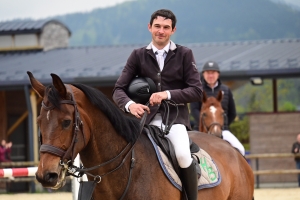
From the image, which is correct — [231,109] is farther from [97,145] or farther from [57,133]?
[57,133]

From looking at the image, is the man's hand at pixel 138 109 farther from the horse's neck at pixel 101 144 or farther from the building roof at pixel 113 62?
the building roof at pixel 113 62

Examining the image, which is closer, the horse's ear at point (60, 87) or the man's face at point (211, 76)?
the horse's ear at point (60, 87)

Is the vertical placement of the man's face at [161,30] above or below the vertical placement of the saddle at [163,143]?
above

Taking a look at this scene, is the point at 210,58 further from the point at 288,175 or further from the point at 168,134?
the point at 168,134

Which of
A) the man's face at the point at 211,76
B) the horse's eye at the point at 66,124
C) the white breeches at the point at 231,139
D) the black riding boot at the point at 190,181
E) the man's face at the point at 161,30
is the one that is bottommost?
the white breeches at the point at 231,139

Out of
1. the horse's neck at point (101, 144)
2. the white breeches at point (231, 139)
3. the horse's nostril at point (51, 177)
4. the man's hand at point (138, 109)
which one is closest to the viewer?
the horse's nostril at point (51, 177)

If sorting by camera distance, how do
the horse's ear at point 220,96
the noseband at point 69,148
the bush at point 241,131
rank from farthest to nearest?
the bush at point 241,131 < the horse's ear at point 220,96 < the noseband at point 69,148

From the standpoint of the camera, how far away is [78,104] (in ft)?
18.0

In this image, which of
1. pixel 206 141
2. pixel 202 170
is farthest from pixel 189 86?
pixel 206 141

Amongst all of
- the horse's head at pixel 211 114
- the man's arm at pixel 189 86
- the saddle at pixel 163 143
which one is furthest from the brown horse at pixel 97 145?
the horse's head at pixel 211 114

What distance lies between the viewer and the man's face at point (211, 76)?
11.1 meters

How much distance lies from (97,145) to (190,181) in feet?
3.34

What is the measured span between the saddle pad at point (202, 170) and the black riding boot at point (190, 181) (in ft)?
0.18

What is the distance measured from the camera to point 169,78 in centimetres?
648
